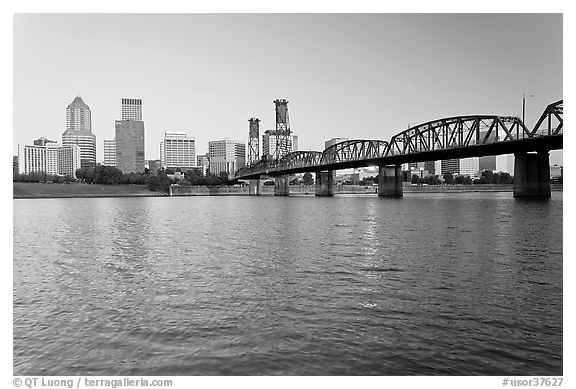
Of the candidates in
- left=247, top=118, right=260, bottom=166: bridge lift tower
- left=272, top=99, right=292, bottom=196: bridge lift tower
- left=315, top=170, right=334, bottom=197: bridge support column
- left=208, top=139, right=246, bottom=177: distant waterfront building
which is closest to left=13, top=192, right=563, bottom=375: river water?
left=315, top=170, right=334, bottom=197: bridge support column

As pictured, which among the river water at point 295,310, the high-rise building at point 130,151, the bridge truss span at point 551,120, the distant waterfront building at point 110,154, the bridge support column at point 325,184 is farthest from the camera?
the distant waterfront building at point 110,154

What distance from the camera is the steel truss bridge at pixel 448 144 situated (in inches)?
1865

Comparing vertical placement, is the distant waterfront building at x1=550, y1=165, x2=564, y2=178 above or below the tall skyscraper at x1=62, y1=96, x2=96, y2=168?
below

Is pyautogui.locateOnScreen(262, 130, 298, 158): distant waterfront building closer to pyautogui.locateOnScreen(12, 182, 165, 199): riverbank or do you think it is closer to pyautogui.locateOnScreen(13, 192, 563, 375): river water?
pyautogui.locateOnScreen(12, 182, 165, 199): riverbank

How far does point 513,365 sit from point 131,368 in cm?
554

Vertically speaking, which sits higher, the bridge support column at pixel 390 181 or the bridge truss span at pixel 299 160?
the bridge truss span at pixel 299 160

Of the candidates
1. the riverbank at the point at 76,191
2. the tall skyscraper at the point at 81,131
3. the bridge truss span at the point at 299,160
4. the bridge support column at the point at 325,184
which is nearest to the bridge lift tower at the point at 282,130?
the bridge truss span at the point at 299,160

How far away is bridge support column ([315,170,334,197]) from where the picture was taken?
315 ft

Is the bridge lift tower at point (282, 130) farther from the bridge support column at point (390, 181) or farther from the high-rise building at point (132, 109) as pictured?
the high-rise building at point (132, 109)

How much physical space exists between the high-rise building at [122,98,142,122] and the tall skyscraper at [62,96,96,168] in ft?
19.2

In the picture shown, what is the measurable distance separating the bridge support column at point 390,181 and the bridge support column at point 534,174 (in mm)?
25726

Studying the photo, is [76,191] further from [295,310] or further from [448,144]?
[295,310]
